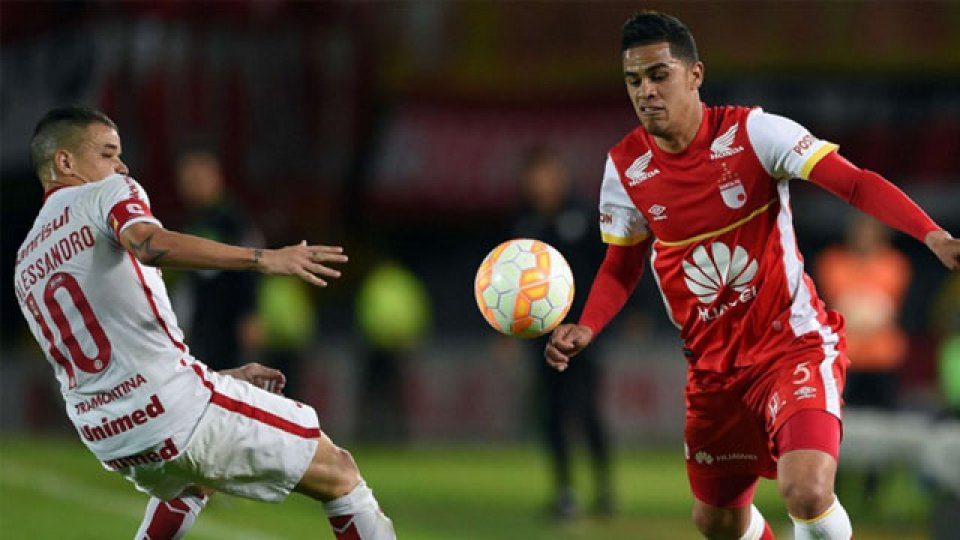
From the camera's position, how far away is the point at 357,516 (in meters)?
5.63

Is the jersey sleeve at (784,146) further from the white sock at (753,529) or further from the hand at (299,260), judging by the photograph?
the hand at (299,260)

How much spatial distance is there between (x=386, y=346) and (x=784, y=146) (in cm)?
1146

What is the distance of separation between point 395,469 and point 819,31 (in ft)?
38.6

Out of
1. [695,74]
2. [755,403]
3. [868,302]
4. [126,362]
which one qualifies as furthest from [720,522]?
[868,302]

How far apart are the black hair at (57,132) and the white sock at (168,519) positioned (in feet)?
4.84

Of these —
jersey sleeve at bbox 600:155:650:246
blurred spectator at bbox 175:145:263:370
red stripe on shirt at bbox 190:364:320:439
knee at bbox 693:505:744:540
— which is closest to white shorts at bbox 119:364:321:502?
red stripe on shirt at bbox 190:364:320:439

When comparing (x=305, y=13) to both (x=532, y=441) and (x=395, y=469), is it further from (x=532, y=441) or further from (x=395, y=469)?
(x=395, y=469)

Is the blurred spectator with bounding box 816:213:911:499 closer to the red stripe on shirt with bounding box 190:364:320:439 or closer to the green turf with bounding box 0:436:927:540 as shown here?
the green turf with bounding box 0:436:927:540

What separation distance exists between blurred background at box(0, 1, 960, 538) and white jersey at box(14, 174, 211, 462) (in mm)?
10418

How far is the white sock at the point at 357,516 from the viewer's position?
221 inches

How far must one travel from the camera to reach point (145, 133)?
19.1 meters

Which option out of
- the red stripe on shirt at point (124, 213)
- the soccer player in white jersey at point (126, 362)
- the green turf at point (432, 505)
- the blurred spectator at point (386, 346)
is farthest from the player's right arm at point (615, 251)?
the blurred spectator at point (386, 346)

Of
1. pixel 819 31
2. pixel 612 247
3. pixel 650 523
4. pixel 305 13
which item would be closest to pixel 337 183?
pixel 305 13

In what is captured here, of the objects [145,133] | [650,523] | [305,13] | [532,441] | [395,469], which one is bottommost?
[532,441]
